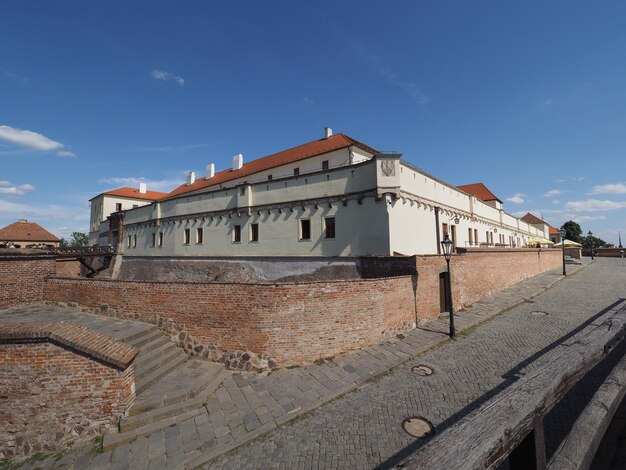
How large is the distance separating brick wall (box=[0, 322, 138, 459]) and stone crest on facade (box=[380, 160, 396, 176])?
12.7 metres

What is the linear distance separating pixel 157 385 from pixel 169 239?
1952 cm

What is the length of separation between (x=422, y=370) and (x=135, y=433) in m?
7.06

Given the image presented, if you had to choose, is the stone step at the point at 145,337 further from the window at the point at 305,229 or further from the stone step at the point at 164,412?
the window at the point at 305,229

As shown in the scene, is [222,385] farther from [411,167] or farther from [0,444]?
[411,167]

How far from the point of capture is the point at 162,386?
273 inches

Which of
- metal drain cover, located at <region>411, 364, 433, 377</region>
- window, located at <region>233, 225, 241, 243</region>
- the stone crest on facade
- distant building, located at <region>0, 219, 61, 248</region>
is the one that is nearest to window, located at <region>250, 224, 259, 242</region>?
window, located at <region>233, 225, 241, 243</region>

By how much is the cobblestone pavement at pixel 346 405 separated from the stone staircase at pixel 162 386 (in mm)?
205

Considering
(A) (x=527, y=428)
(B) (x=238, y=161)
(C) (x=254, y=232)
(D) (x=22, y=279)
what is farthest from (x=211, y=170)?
(A) (x=527, y=428)

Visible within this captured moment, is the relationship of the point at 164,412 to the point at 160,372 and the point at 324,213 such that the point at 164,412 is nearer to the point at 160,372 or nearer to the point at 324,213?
the point at 160,372

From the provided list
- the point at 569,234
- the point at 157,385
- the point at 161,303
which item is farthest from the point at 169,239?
the point at 569,234

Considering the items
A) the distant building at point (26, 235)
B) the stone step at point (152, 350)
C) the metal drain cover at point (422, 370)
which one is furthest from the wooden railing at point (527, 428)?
the distant building at point (26, 235)

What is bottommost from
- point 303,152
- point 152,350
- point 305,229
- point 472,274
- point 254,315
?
point 152,350

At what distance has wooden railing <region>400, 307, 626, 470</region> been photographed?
167 centimetres

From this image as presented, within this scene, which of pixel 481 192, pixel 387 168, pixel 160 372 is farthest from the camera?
pixel 481 192
